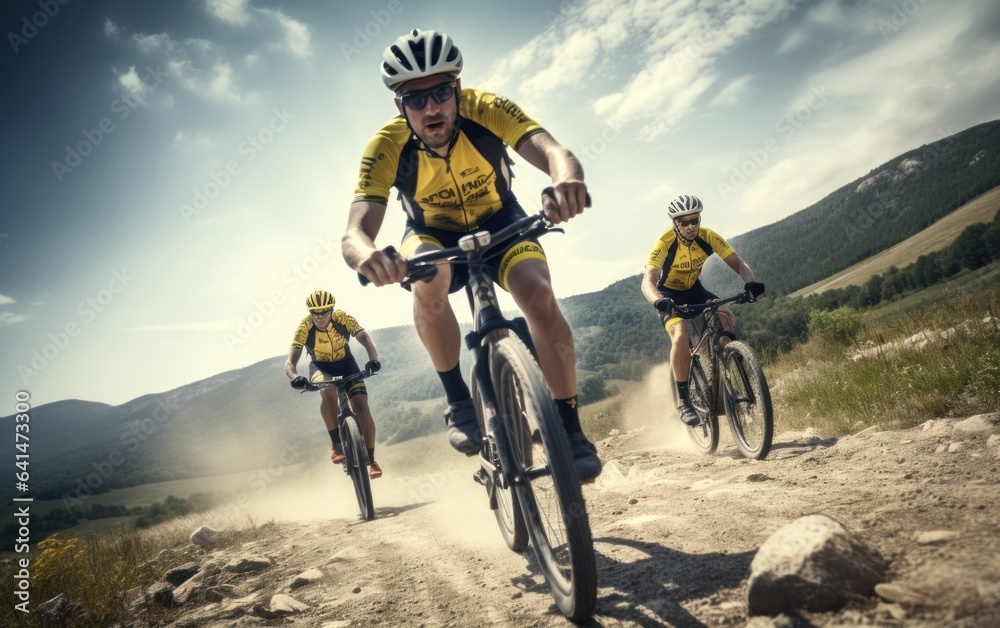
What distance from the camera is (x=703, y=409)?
6.43m

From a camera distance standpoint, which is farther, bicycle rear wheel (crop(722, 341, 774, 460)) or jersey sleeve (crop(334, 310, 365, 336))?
jersey sleeve (crop(334, 310, 365, 336))

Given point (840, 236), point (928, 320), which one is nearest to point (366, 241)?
point (928, 320)

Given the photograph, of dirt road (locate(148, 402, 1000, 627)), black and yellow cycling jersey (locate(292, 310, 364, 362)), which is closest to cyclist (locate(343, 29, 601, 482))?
dirt road (locate(148, 402, 1000, 627))

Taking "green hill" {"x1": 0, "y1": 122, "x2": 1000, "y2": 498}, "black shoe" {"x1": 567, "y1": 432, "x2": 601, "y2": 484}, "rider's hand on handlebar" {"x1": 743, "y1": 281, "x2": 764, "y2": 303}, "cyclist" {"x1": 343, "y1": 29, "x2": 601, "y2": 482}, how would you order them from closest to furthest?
"black shoe" {"x1": 567, "y1": 432, "x2": 601, "y2": 484}, "cyclist" {"x1": 343, "y1": 29, "x2": 601, "y2": 482}, "rider's hand on handlebar" {"x1": 743, "y1": 281, "x2": 764, "y2": 303}, "green hill" {"x1": 0, "y1": 122, "x2": 1000, "y2": 498}

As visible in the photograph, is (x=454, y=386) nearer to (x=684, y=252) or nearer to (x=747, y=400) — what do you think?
(x=747, y=400)

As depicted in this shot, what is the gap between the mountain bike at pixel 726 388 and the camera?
204 inches

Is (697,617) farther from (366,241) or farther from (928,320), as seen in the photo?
(928,320)

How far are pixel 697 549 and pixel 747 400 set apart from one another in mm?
3203

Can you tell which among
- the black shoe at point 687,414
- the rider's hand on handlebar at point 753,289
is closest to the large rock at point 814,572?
the rider's hand on handlebar at point 753,289

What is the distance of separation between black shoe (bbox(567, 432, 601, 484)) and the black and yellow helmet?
682 cm

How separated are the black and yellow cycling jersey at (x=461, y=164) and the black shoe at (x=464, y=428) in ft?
4.15

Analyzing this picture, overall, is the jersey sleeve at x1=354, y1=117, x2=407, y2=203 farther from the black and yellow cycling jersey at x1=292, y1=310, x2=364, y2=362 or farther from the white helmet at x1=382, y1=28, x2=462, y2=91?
the black and yellow cycling jersey at x1=292, y1=310, x2=364, y2=362

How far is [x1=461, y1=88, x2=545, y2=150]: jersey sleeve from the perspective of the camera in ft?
10.7

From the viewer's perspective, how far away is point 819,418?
593 cm
